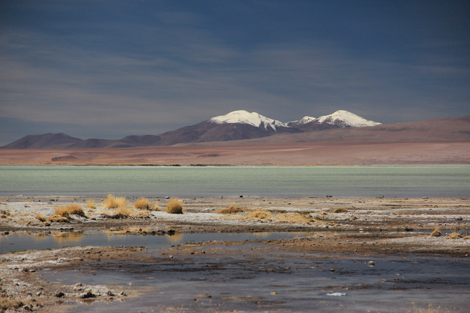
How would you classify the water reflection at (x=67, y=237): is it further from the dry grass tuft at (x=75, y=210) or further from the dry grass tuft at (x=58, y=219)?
the dry grass tuft at (x=75, y=210)

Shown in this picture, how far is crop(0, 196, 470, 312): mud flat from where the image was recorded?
9.52 metres

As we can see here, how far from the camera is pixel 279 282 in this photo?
11156 mm

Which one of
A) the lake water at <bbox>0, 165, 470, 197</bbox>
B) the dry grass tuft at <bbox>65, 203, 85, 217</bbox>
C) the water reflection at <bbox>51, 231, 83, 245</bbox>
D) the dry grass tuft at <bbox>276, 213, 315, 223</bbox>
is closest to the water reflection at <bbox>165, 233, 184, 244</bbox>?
the water reflection at <bbox>51, 231, 83, 245</bbox>

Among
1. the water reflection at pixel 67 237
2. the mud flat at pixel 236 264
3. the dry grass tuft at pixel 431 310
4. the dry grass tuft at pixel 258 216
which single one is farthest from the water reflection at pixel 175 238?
the dry grass tuft at pixel 431 310

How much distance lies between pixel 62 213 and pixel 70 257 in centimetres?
982

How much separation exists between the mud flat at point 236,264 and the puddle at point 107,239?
0.04 metres

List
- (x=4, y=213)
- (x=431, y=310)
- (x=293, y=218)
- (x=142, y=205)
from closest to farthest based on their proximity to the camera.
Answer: (x=431, y=310) < (x=293, y=218) < (x=4, y=213) < (x=142, y=205)

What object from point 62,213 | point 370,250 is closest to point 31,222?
point 62,213

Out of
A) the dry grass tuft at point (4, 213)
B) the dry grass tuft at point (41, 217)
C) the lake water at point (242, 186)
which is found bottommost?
the lake water at point (242, 186)

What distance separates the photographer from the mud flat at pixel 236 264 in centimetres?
952

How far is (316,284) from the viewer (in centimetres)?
1093

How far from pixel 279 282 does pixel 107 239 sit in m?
8.74

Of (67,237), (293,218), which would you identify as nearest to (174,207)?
(293,218)

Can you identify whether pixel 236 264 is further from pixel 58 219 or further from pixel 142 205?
pixel 142 205
